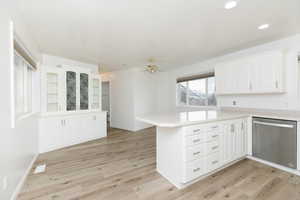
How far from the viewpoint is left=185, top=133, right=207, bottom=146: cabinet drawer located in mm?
1891

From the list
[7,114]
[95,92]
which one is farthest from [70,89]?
[7,114]

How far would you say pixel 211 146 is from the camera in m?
2.17

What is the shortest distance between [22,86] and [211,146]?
3.41m

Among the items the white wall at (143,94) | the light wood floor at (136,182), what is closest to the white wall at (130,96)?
the white wall at (143,94)

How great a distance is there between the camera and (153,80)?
605cm

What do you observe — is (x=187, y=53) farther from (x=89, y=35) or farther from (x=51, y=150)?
(x=51, y=150)

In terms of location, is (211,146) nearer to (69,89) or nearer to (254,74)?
(254,74)

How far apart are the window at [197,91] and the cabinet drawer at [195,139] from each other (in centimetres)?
261

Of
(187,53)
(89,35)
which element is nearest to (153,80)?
(187,53)

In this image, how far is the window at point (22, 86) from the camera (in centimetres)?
219

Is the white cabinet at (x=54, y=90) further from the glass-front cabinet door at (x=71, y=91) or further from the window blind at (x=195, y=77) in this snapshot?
the window blind at (x=195, y=77)

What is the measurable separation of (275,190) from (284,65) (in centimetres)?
233

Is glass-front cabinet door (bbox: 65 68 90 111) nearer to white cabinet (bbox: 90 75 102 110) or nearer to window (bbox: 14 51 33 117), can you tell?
white cabinet (bbox: 90 75 102 110)

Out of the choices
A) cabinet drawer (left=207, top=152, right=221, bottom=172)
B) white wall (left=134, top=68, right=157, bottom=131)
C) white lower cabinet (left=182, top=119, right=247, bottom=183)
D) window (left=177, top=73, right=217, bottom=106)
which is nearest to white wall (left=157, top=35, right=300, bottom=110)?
window (left=177, top=73, right=217, bottom=106)
